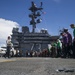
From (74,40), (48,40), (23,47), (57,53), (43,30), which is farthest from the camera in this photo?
(43,30)

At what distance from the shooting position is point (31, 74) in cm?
507

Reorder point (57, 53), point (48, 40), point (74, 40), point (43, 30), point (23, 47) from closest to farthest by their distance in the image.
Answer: point (74, 40)
point (57, 53)
point (23, 47)
point (48, 40)
point (43, 30)

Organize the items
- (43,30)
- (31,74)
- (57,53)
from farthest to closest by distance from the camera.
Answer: (43,30) < (57,53) < (31,74)

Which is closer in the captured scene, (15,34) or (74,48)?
(74,48)

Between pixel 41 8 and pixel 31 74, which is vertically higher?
pixel 41 8

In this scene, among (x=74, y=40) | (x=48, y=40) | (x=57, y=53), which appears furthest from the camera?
(x=48, y=40)

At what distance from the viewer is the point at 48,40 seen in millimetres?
127250

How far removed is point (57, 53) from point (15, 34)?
12508cm

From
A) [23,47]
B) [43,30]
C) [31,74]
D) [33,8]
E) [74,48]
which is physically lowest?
[31,74]

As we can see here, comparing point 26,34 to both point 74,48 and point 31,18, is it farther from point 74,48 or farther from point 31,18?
point 74,48

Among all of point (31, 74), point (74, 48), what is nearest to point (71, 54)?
point (74, 48)

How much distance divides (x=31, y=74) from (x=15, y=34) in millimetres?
139644

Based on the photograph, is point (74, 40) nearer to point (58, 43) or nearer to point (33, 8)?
point (58, 43)

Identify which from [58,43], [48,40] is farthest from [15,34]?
[58,43]
